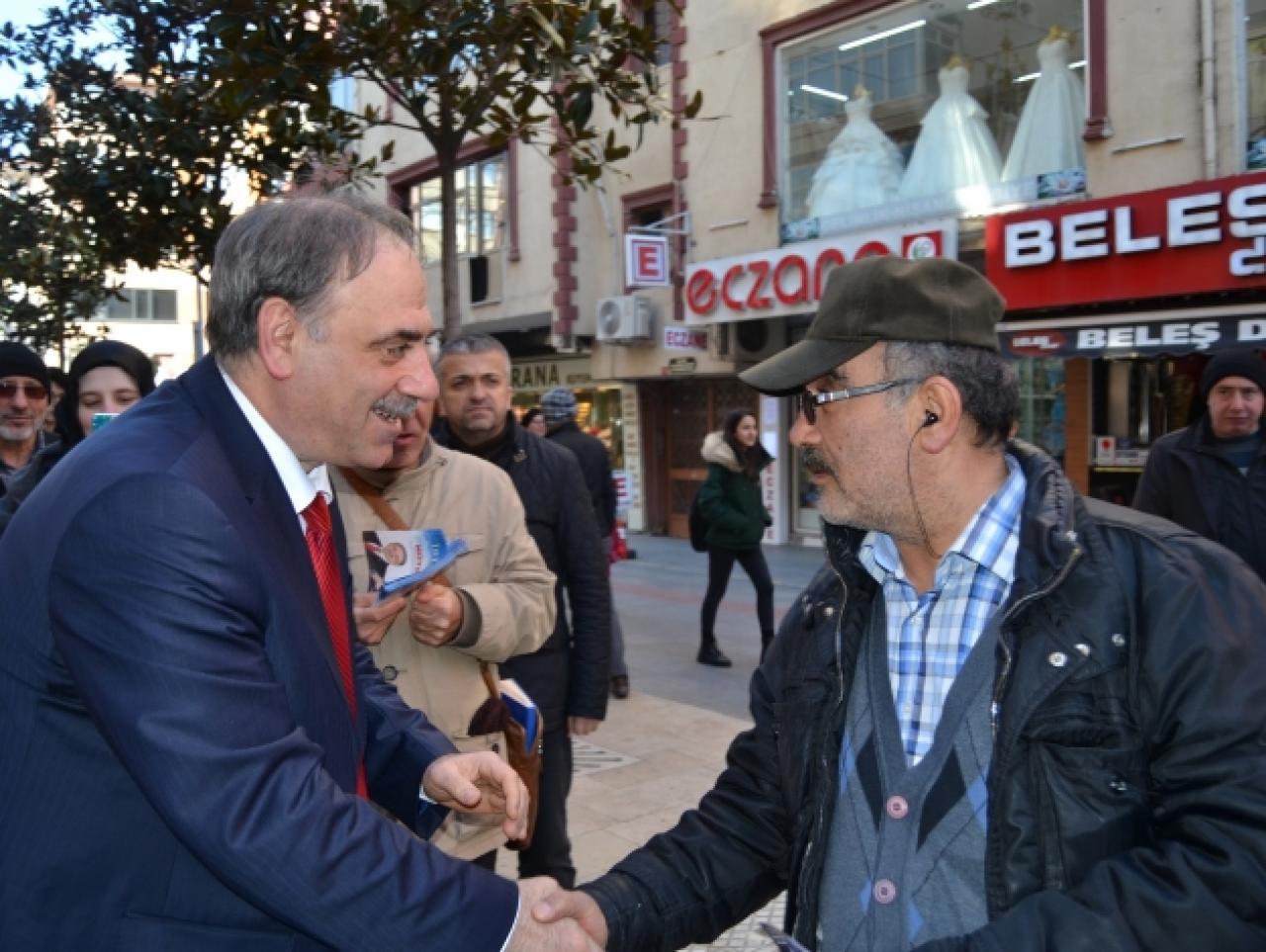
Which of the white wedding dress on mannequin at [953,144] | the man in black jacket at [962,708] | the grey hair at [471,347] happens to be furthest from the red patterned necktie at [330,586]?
the white wedding dress on mannequin at [953,144]

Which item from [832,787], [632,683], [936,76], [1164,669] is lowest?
[632,683]

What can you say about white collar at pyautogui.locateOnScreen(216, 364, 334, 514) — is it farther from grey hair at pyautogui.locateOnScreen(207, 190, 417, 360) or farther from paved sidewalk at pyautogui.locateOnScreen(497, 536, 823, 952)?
paved sidewalk at pyautogui.locateOnScreen(497, 536, 823, 952)

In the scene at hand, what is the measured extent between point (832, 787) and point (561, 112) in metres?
4.50

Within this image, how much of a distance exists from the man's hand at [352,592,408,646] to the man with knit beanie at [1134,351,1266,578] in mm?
3955

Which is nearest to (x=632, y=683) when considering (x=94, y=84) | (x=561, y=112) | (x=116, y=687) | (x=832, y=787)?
(x=561, y=112)

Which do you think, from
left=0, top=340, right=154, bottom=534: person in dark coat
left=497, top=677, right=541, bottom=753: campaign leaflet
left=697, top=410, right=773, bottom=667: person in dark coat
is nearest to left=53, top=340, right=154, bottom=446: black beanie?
left=0, top=340, right=154, bottom=534: person in dark coat

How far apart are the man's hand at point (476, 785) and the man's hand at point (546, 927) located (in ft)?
0.82

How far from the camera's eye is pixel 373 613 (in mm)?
2912

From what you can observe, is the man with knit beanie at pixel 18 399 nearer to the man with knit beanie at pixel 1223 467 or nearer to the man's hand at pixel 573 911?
the man's hand at pixel 573 911

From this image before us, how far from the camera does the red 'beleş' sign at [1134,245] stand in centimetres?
1025

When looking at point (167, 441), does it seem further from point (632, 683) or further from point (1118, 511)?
point (632, 683)

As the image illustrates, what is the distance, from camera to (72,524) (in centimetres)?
148

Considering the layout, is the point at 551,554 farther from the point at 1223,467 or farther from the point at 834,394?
the point at 1223,467

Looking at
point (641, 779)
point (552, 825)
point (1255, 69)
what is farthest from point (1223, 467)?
point (1255, 69)
